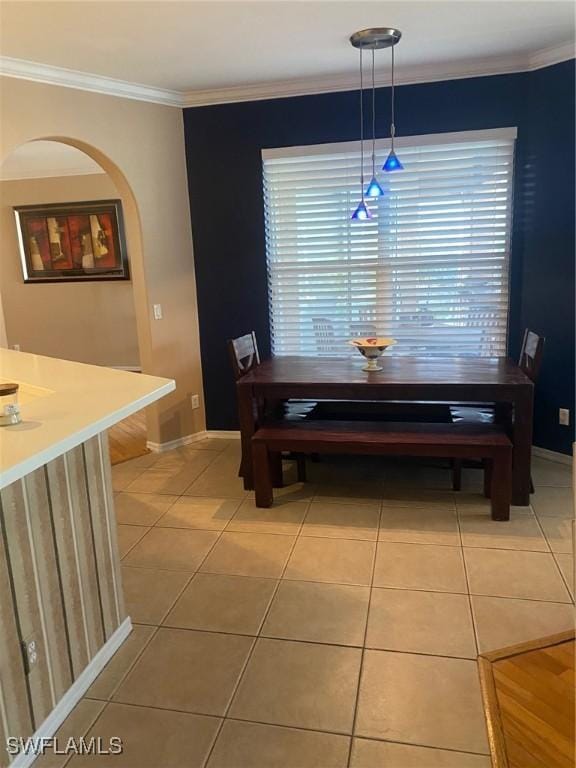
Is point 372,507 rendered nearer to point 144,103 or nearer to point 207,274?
point 207,274

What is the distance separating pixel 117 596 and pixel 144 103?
10.7 feet

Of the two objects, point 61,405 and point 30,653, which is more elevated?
point 61,405

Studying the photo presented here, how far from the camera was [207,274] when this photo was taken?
4355 mm

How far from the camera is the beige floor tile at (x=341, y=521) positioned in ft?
9.96

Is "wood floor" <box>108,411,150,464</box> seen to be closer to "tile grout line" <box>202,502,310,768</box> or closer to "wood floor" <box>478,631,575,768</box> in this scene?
"tile grout line" <box>202,502,310,768</box>

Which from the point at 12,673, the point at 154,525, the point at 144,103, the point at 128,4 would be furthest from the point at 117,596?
the point at 144,103

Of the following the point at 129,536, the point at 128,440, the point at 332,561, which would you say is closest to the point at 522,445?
the point at 332,561

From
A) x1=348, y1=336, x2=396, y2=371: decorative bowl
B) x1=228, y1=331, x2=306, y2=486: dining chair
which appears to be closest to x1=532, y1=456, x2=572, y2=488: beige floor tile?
x1=348, y1=336, x2=396, y2=371: decorative bowl

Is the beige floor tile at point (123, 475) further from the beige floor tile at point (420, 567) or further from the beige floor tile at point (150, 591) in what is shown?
the beige floor tile at point (420, 567)

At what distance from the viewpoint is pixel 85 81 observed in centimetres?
353

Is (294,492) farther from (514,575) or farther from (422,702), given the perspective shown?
(422,702)

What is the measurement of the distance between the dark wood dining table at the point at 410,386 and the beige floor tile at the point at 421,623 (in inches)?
43.4

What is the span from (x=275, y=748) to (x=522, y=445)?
2.10 metres

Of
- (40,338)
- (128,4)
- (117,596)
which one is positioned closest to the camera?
(117,596)
